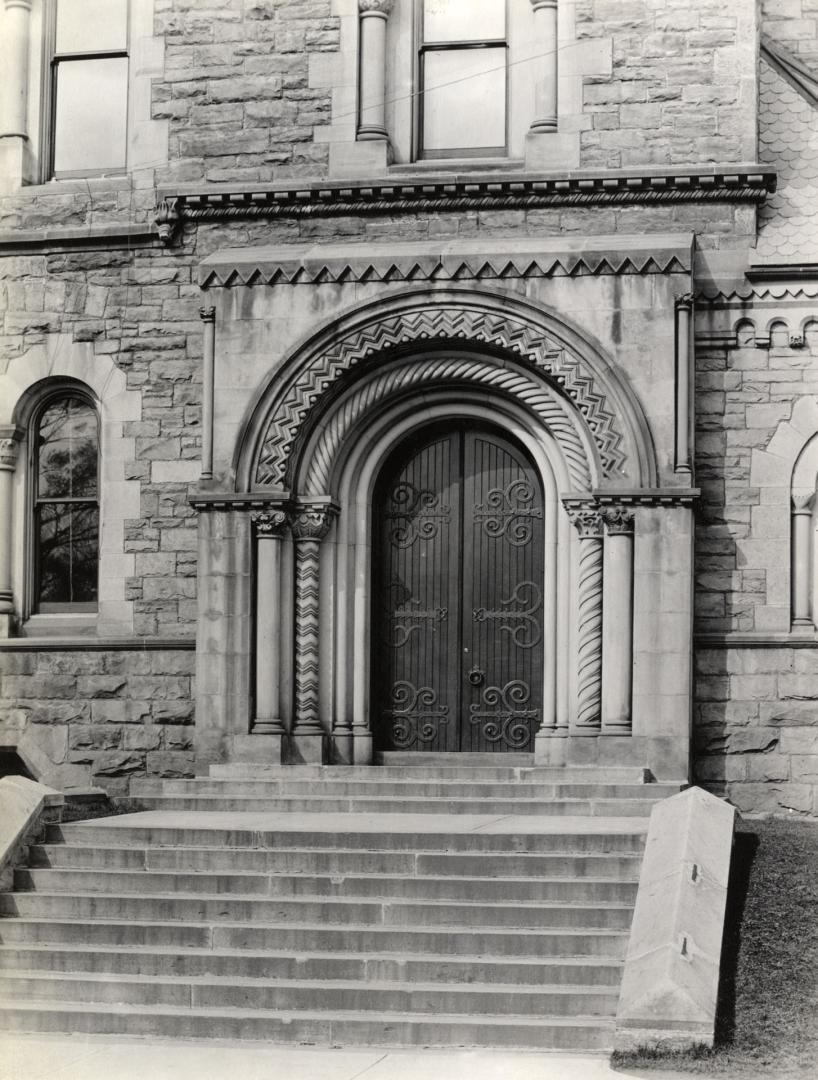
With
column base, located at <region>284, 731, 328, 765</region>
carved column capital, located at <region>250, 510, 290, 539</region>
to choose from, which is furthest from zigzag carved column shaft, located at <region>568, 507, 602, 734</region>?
carved column capital, located at <region>250, 510, 290, 539</region>

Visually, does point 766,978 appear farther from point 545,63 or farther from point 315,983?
point 545,63

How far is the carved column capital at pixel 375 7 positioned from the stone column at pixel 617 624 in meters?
5.12

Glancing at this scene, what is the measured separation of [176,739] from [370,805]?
2.76 meters

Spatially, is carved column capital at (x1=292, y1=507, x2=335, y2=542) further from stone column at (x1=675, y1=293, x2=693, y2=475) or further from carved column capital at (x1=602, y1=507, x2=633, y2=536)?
stone column at (x1=675, y1=293, x2=693, y2=475)

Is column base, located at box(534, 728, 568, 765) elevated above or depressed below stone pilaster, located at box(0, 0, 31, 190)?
below

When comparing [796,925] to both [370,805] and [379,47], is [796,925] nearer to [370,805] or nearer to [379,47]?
[370,805]

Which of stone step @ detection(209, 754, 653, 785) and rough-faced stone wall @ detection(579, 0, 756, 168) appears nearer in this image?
stone step @ detection(209, 754, 653, 785)

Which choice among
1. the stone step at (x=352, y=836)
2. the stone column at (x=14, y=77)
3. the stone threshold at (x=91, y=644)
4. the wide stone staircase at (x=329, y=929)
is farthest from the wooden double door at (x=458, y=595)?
the stone column at (x=14, y=77)

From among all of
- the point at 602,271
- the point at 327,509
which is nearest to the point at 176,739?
the point at 327,509

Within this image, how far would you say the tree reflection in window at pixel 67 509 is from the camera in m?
16.2

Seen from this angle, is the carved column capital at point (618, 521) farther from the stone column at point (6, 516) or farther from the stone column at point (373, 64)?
the stone column at point (6, 516)

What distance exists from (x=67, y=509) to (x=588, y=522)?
5.05 metres

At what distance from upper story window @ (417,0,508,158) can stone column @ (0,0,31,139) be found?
3.86 m

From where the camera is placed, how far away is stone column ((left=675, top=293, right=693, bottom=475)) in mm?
14211
